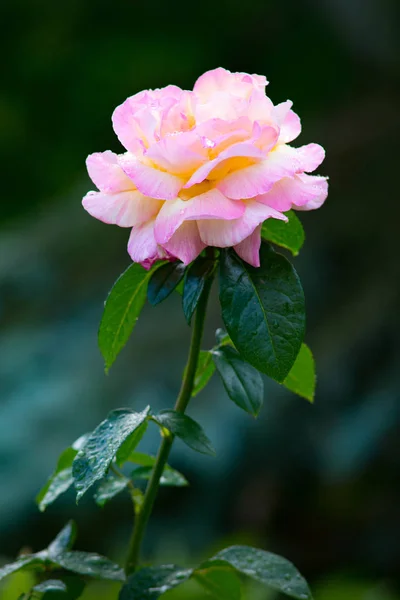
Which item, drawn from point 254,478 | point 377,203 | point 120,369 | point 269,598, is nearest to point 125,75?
point 377,203

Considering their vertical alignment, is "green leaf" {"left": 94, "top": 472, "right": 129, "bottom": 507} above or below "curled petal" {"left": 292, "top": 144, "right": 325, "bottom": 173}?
below

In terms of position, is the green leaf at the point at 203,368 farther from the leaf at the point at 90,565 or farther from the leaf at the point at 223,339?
the leaf at the point at 90,565

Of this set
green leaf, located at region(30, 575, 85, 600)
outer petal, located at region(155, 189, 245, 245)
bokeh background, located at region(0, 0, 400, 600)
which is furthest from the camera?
bokeh background, located at region(0, 0, 400, 600)

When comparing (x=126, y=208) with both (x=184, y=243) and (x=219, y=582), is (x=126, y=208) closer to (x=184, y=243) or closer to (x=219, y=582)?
(x=184, y=243)

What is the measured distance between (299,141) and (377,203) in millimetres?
315

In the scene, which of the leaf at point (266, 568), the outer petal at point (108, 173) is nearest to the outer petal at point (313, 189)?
the outer petal at point (108, 173)

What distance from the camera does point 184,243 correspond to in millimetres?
457

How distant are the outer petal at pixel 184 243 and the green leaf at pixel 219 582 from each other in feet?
0.88

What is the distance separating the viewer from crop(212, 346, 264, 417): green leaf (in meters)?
0.52

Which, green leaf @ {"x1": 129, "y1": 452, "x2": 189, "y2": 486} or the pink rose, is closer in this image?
the pink rose

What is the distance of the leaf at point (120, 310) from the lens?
55cm

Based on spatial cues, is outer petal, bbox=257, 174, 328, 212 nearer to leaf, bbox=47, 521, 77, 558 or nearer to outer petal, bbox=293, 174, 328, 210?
outer petal, bbox=293, 174, 328, 210

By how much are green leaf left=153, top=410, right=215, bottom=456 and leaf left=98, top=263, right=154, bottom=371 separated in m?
0.07

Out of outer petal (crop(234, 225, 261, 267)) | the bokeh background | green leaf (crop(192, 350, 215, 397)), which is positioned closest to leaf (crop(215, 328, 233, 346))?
green leaf (crop(192, 350, 215, 397))
